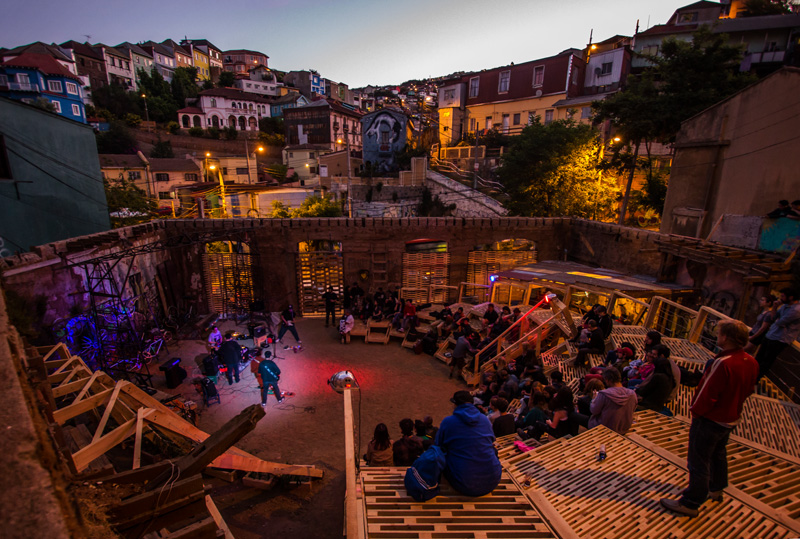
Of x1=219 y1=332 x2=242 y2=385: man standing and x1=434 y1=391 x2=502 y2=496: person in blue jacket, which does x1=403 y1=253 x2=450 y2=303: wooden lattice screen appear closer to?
x1=219 y1=332 x2=242 y2=385: man standing

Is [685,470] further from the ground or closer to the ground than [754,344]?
closer to the ground

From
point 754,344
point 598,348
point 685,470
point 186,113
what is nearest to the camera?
point 685,470

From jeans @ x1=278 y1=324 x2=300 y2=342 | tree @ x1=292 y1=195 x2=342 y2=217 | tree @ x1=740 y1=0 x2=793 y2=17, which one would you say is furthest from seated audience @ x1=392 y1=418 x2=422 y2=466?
tree @ x1=740 y1=0 x2=793 y2=17

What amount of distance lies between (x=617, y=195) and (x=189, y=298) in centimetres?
2346

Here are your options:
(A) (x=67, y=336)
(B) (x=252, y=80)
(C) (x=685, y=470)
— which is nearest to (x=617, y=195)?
(C) (x=685, y=470)

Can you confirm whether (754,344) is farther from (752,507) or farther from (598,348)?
(752,507)

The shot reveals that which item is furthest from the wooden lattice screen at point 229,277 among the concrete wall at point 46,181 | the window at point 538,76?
the window at point 538,76

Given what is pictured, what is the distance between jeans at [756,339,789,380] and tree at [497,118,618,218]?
47.9ft

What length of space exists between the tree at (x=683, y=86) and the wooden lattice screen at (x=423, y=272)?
10785 mm

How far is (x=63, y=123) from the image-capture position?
14930 mm

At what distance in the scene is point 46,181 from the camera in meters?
13.9

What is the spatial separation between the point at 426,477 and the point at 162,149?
50508 mm

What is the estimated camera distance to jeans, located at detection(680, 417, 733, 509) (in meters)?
3.77

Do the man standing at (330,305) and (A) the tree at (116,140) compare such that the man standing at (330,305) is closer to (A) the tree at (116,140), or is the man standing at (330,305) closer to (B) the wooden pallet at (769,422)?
(B) the wooden pallet at (769,422)
